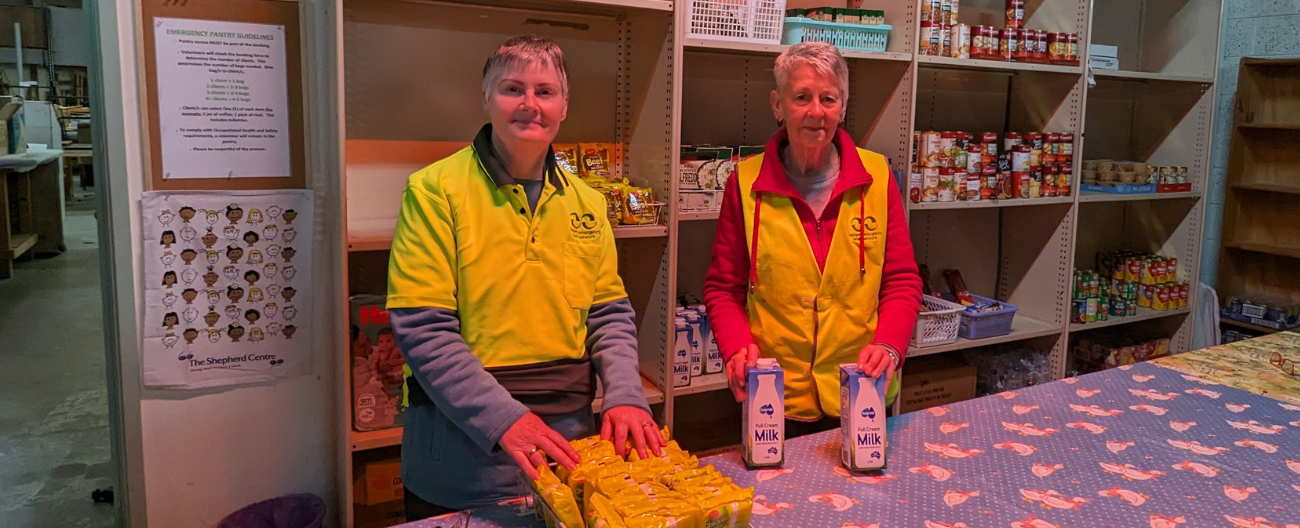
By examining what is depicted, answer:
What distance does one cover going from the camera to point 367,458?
8.86 ft

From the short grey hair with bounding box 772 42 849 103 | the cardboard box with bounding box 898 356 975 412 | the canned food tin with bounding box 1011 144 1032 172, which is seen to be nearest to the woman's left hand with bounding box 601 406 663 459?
the short grey hair with bounding box 772 42 849 103

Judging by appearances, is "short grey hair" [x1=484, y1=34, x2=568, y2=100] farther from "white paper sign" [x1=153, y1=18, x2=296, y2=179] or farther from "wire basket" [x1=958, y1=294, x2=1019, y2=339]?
"wire basket" [x1=958, y1=294, x2=1019, y2=339]

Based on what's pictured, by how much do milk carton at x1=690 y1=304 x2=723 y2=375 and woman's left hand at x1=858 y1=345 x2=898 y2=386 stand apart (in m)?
1.23

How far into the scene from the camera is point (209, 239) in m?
2.48

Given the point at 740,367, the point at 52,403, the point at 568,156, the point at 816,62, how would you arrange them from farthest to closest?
1. the point at 52,403
2. the point at 568,156
3. the point at 816,62
4. the point at 740,367

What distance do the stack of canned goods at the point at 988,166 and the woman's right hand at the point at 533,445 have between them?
7.02 ft

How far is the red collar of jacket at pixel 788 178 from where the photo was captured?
206cm

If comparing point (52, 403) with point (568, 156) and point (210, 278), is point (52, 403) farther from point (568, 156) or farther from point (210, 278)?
point (568, 156)

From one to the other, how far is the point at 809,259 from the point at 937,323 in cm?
148

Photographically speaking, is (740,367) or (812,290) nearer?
(740,367)

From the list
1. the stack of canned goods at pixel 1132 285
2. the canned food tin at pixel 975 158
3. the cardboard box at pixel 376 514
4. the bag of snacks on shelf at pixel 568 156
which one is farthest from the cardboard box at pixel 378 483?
the stack of canned goods at pixel 1132 285

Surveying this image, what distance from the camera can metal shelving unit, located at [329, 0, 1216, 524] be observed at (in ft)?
8.66

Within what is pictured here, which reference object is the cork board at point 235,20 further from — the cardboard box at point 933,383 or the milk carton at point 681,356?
the cardboard box at point 933,383

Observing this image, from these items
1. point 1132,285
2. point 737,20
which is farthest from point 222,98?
point 1132,285
